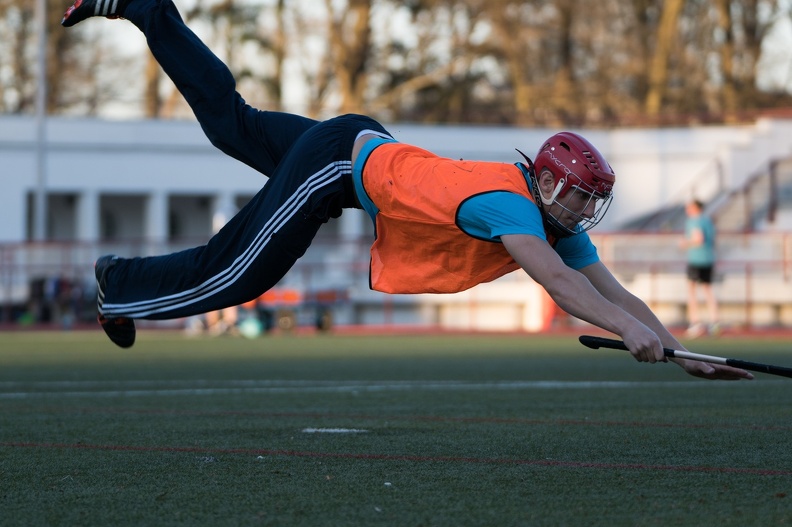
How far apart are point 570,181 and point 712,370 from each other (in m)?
1.02

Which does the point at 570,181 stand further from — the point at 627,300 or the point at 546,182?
the point at 627,300

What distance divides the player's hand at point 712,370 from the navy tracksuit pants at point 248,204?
166 cm

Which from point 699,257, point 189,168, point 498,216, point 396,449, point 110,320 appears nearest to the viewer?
point 498,216

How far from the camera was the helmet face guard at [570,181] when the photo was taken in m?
5.33

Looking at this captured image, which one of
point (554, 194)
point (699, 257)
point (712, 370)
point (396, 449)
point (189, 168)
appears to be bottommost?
point (396, 449)

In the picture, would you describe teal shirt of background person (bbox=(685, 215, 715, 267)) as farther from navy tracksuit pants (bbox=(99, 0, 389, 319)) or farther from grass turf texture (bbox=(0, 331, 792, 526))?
navy tracksuit pants (bbox=(99, 0, 389, 319))

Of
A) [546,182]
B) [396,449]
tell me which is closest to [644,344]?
[546,182]

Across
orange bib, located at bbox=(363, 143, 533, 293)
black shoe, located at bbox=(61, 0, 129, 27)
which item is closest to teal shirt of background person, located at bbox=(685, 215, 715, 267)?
black shoe, located at bbox=(61, 0, 129, 27)

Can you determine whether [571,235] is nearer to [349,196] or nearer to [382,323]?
[349,196]

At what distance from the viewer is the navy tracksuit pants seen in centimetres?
590

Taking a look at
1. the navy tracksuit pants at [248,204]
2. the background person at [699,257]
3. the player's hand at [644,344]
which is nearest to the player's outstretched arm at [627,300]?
the player's hand at [644,344]

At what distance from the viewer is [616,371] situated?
11.7m

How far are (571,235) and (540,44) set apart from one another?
137 ft

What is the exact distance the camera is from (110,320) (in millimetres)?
6523
